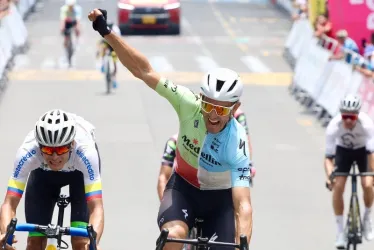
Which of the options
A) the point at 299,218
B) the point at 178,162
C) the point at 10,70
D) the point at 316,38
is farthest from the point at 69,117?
the point at 10,70

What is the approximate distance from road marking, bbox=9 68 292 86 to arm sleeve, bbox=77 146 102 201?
19905mm

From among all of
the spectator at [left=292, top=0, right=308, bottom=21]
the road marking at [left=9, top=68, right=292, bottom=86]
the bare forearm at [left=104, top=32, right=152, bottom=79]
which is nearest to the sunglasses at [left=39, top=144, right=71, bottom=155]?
the bare forearm at [left=104, top=32, right=152, bottom=79]

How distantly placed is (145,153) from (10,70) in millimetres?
10923

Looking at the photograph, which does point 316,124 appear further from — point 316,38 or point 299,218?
point 299,218

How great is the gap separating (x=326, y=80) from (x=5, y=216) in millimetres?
16354

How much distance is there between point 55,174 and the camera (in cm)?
934

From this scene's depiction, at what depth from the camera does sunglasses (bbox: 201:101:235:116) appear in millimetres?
8258

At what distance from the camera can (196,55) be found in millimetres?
34844

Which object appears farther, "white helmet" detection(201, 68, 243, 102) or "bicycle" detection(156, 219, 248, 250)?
"white helmet" detection(201, 68, 243, 102)

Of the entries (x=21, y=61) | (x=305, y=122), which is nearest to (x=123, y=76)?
(x=21, y=61)

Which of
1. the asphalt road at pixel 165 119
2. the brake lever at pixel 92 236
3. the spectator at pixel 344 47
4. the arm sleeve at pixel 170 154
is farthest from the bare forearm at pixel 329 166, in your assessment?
the spectator at pixel 344 47

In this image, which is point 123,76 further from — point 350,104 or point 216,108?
point 216,108

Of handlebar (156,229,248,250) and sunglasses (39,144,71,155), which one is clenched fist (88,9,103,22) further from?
handlebar (156,229,248,250)

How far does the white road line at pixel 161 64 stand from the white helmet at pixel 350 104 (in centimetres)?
1798
